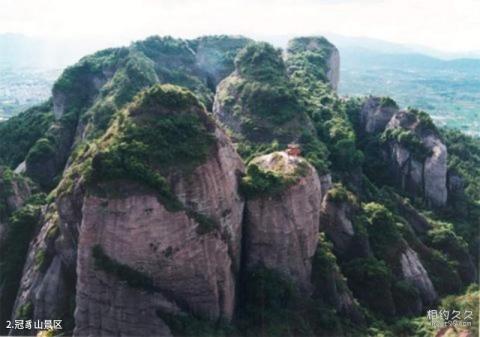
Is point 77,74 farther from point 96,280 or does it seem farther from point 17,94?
point 17,94

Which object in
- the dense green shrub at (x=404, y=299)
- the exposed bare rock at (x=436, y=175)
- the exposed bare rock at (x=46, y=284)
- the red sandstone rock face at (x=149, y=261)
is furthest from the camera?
the exposed bare rock at (x=436, y=175)

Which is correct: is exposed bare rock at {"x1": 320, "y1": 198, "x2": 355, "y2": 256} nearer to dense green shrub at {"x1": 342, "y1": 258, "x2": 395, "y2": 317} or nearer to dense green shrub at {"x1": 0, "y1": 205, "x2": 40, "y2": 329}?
dense green shrub at {"x1": 342, "y1": 258, "x2": 395, "y2": 317}

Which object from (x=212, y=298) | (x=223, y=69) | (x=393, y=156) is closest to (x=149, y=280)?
(x=212, y=298)

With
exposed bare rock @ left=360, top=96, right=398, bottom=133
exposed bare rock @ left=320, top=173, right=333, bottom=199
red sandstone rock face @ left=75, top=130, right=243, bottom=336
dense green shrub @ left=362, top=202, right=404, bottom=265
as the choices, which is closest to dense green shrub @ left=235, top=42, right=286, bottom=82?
exposed bare rock @ left=360, top=96, right=398, bottom=133

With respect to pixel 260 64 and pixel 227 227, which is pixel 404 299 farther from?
pixel 260 64

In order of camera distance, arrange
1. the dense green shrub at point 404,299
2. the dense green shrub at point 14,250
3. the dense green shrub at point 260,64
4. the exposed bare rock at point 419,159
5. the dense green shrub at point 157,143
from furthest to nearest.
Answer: the dense green shrub at point 260,64
the exposed bare rock at point 419,159
the dense green shrub at point 404,299
the dense green shrub at point 14,250
the dense green shrub at point 157,143

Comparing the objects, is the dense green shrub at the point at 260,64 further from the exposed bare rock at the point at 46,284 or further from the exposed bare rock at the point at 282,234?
the exposed bare rock at the point at 46,284

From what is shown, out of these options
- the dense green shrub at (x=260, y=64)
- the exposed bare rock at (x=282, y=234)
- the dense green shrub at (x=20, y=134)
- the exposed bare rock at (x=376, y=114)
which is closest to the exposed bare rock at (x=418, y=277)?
the exposed bare rock at (x=282, y=234)

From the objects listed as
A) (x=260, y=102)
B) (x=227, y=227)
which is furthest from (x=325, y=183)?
(x=227, y=227)
